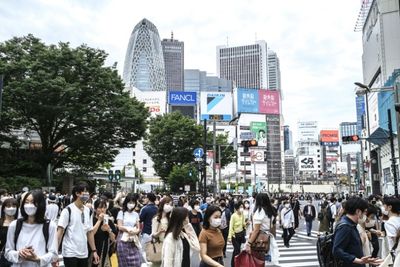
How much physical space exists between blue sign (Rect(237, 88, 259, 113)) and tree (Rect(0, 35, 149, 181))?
224ft

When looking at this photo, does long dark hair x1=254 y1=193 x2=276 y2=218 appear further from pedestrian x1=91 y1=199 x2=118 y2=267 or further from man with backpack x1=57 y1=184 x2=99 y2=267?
man with backpack x1=57 y1=184 x2=99 y2=267

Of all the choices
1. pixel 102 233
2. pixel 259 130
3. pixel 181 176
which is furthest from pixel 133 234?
pixel 259 130

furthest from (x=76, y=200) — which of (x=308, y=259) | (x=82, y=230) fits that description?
(x=308, y=259)

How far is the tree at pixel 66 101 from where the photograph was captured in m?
29.4

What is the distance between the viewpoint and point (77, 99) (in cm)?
3109

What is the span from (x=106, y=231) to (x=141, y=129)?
88.2ft

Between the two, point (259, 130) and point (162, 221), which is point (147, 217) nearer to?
point (162, 221)

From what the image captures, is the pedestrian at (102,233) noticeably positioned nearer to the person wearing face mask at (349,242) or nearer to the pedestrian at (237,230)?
the pedestrian at (237,230)

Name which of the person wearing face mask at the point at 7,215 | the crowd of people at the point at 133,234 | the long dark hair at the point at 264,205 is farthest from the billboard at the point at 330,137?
the person wearing face mask at the point at 7,215

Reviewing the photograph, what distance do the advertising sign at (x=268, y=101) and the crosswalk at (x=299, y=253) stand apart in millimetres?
86462

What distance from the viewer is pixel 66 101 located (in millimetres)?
30375

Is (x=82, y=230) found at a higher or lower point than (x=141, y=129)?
lower

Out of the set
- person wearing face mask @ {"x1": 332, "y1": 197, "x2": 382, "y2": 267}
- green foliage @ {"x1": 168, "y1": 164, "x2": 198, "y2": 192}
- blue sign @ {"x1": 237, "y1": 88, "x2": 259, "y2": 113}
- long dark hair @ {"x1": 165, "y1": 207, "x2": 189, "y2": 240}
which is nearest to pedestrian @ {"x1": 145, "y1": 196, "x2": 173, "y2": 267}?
long dark hair @ {"x1": 165, "y1": 207, "x2": 189, "y2": 240}

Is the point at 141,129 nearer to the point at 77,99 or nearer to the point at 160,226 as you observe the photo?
the point at 77,99
